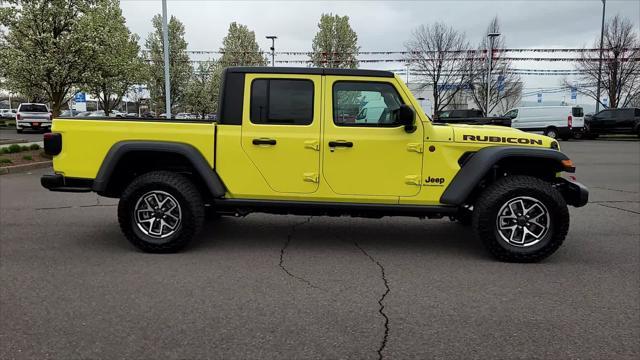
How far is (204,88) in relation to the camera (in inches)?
1485

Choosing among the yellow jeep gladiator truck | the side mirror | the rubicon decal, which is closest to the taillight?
the yellow jeep gladiator truck

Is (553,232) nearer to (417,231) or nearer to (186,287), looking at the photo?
(417,231)

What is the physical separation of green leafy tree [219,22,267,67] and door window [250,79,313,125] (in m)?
38.6

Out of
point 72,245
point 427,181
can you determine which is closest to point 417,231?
point 427,181

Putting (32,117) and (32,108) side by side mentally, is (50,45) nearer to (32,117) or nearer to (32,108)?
(32,117)

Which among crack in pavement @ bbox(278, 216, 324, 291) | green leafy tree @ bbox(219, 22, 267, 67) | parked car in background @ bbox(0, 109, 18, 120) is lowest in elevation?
crack in pavement @ bbox(278, 216, 324, 291)


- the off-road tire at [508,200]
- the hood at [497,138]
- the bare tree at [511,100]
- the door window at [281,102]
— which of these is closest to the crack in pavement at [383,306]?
the off-road tire at [508,200]

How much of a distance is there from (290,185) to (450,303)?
199cm

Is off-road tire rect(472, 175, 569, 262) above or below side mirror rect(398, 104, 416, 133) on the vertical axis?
below

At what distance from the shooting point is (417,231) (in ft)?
20.3

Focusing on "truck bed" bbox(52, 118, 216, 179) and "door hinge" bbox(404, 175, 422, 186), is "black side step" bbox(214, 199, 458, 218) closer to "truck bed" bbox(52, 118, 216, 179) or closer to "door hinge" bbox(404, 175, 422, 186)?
"door hinge" bbox(404, 175, 422, 186)

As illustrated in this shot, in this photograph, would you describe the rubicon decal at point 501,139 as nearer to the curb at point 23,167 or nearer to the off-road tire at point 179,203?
the off-road tire at point 179,203

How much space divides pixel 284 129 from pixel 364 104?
0.86m

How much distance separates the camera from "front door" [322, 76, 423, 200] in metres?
4.83
